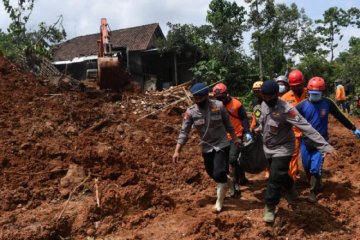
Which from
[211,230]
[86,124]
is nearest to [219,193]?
[211,230]

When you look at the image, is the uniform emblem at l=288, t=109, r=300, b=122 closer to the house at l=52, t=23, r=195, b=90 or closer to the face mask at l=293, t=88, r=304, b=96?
the face mask at l=293, t=88, r=304, b=96

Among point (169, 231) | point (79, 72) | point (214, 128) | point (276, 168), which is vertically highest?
point (79, 72)

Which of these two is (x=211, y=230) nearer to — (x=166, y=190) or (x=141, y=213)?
(x=141, y=213)

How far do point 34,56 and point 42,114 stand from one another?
239 inches

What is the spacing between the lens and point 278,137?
17.0 ft

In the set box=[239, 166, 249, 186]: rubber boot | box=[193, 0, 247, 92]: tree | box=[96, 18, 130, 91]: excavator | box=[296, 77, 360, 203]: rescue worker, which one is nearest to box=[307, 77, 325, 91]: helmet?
box=[296, 77, 360, 203]: rescue worker

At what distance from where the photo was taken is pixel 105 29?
14617mm

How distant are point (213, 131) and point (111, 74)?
8.10 meters

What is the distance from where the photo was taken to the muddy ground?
528cm

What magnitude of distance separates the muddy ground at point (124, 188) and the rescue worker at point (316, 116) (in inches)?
17.6

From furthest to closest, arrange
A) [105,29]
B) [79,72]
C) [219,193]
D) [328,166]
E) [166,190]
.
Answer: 1. [79,72]
2. [105,29]
3. [328,166]
4. [166,190]
5. [219,193]

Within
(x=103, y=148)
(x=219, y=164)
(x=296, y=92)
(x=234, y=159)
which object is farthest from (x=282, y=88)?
(x=103, y=148)

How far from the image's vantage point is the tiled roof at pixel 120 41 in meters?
26.3

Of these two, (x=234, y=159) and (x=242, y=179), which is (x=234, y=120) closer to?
(x=234, y=159)
